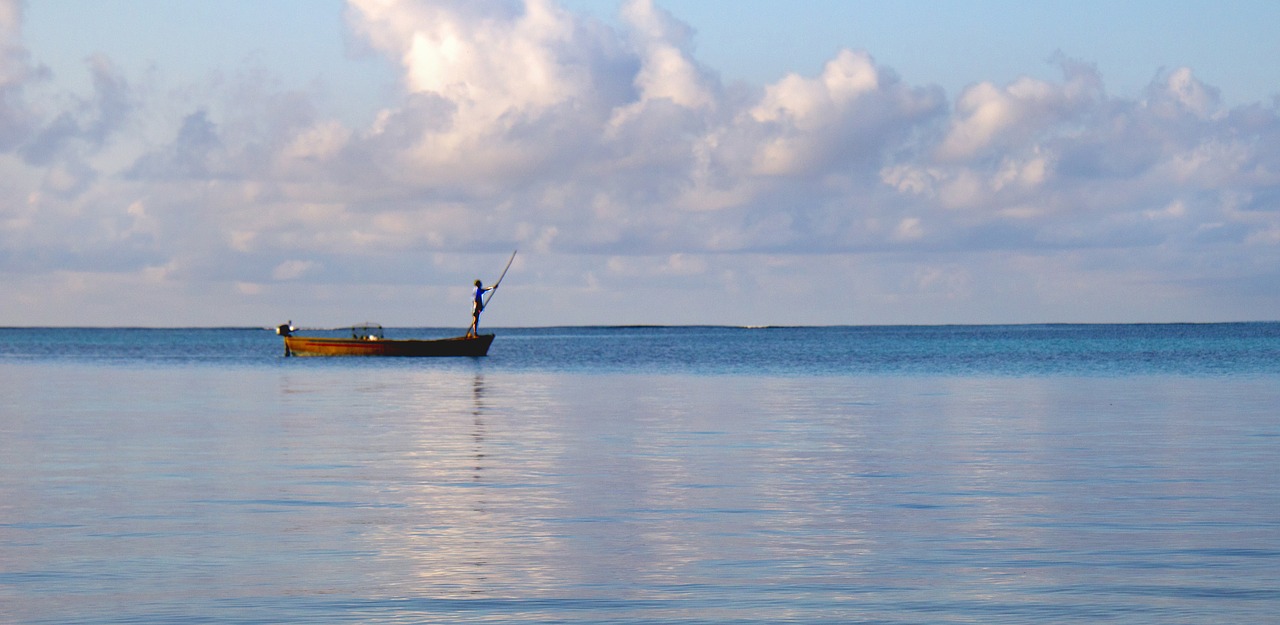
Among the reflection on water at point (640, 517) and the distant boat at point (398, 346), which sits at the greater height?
the distant boat at point (398, 346)

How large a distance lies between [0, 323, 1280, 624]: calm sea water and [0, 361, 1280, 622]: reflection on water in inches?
2.1

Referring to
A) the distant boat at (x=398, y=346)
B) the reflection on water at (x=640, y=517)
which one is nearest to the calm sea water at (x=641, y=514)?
the reflection on water at (x=640, y=517)

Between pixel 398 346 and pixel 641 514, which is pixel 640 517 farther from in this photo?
pixel 398 346

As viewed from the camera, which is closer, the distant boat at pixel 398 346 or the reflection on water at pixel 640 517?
the reflection on water at pixel 640 517

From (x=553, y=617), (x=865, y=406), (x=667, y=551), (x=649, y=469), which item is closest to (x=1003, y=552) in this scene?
(x=667, y=551)

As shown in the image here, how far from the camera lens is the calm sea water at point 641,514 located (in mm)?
10422

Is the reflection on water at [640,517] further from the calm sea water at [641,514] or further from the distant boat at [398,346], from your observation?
the distant boat at [398,346]

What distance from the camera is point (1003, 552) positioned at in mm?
12383

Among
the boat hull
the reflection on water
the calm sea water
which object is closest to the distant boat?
the boat hull

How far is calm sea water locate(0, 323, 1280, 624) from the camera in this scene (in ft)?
34.2

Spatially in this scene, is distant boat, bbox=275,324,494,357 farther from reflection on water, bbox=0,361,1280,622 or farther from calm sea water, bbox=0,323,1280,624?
reflection on water, bbox=0,361,1280,622

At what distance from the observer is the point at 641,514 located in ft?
48.8

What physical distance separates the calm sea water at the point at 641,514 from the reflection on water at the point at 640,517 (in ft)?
0.17

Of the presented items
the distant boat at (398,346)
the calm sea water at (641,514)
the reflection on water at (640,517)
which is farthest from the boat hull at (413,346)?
the reflection on water at (640,517)
